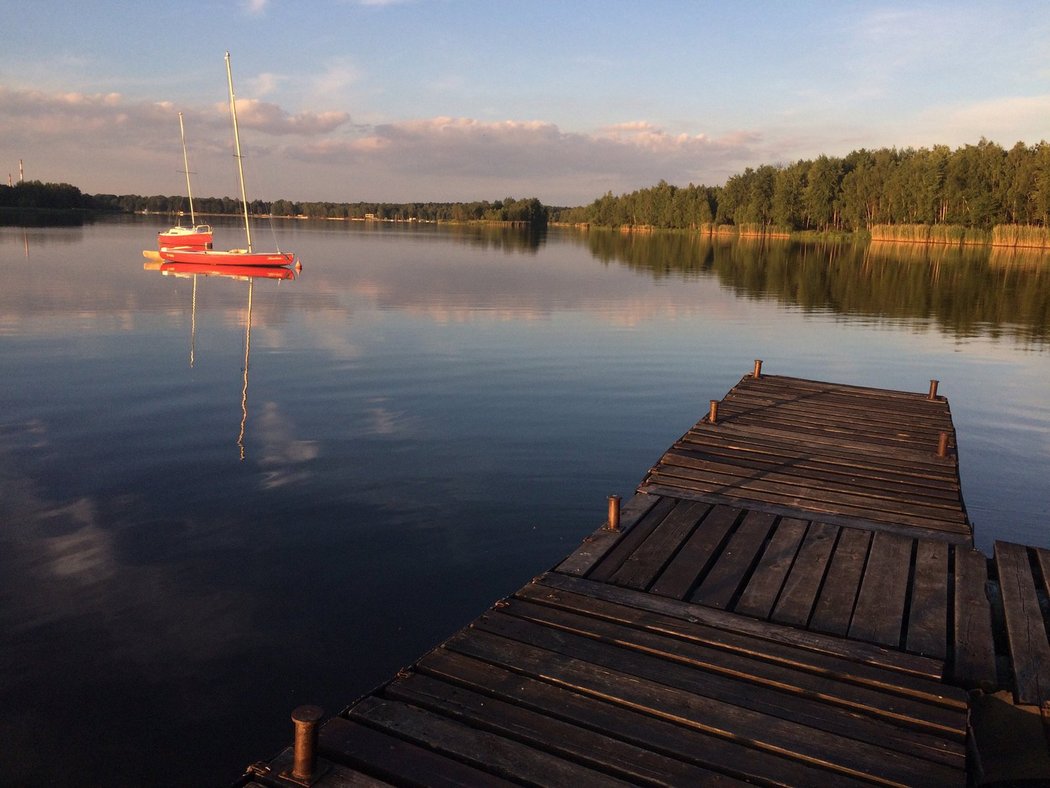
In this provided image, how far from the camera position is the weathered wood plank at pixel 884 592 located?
6.42 m

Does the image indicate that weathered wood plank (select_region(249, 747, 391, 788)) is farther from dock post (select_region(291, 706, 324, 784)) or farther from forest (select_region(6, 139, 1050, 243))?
forest (select_region(6, 139, 1050, 243))

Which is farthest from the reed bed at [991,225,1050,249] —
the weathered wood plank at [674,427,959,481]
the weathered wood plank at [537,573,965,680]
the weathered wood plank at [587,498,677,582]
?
the weathered wood plank at [537,573,965,680]

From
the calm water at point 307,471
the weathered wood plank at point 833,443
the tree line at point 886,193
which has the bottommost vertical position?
the calm water at point 307,471

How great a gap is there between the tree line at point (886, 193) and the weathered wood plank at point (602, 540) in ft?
345

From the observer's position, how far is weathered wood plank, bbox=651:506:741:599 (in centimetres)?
722

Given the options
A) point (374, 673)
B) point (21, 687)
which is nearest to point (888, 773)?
point (374, 673)

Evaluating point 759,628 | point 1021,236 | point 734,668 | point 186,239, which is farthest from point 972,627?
point 1021,236

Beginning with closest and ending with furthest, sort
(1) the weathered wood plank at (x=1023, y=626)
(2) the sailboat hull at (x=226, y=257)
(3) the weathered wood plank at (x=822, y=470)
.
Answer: (1) the weathered wood plank at (x=1023, y=626), (3) the weathered wood plank at (x=822, y=470), (2) the sailboat hull at (x=226, y=257)

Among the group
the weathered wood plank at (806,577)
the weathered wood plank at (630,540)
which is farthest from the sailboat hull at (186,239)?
the weathered wood plank at (806,577)

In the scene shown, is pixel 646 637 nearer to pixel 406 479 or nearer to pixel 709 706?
pixel 709 706

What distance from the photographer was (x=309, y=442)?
14.7 metres

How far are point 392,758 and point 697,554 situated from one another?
14.4 ft

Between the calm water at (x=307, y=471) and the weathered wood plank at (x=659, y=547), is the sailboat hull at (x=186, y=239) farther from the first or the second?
the weathered wood plank at (x=659, y=547)

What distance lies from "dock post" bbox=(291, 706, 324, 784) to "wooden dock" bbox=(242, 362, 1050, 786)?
12 mm
